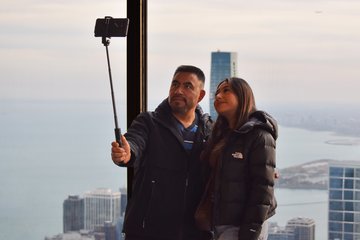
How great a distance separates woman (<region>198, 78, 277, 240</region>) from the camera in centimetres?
305

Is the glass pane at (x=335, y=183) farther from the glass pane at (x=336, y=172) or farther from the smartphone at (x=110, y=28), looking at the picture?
the smartphone at (x=110, y=28)

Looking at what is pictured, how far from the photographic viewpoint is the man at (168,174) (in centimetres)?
332

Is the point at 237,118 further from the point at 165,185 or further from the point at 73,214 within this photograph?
the point at 73,214

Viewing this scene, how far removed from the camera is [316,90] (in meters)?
3.62

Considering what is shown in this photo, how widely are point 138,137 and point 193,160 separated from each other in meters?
0.26

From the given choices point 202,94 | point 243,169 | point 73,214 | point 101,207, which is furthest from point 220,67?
point 73,214

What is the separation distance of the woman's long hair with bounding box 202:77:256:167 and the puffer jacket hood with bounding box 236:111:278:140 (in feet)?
0.11

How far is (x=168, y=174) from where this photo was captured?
10.9 ft

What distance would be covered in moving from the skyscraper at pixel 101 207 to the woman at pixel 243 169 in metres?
0.88

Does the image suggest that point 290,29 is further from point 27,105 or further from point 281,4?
point 27,105

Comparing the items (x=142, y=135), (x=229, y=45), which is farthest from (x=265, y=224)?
(x=229, y=45)

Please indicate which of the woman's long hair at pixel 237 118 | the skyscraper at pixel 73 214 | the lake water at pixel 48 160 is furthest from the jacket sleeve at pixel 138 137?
the skyscraper at pixel 73 214

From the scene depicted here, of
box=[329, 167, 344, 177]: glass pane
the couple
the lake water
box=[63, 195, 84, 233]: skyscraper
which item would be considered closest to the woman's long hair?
the couple

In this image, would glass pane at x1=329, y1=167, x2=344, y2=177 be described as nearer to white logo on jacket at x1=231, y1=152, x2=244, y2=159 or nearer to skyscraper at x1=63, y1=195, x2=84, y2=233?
white logo on jacket at x1=231, y1=152, x2=244, y2=159
